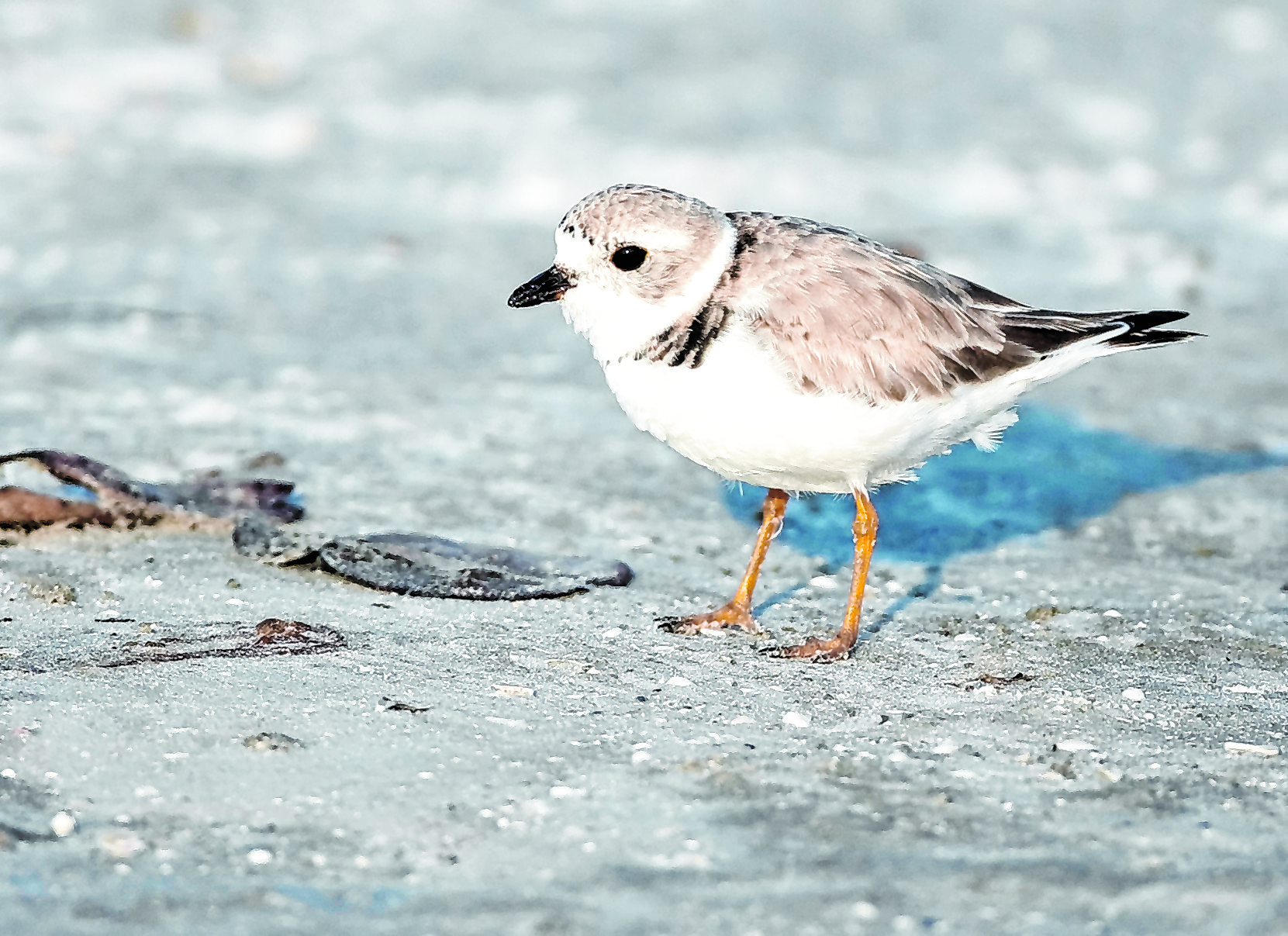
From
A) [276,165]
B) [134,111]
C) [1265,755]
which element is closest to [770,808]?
[1265,755]

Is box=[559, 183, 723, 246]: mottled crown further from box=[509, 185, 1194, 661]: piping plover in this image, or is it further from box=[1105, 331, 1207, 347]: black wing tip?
box=[1105, 331, 1207, 347]: black wing tip

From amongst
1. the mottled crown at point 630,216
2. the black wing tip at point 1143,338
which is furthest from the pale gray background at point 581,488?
the mottled crown at point 630,216

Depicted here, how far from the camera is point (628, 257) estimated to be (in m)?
3.98

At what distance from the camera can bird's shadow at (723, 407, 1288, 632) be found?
489 cm

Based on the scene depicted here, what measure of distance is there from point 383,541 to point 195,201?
3.52m

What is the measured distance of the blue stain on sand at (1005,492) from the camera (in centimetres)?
491

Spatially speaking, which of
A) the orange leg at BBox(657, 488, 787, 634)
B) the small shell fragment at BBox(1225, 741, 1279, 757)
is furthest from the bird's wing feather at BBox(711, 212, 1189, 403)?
the small shell fragment at BBox(1225, 741, 1279, 757)

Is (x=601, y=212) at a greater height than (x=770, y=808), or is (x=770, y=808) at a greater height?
(x=601, y=212)

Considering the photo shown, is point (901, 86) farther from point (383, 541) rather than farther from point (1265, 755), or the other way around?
point (1265, 755)

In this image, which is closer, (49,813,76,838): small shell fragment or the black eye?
(49,813,76,838): small shell fragment

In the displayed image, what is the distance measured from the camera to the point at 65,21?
28.9ft

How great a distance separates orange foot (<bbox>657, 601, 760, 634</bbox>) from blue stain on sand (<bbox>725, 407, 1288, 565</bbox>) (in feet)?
2.25

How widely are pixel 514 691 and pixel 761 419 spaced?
2.89 feet

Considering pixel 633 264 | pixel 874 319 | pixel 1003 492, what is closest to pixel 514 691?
pixel 633 264
